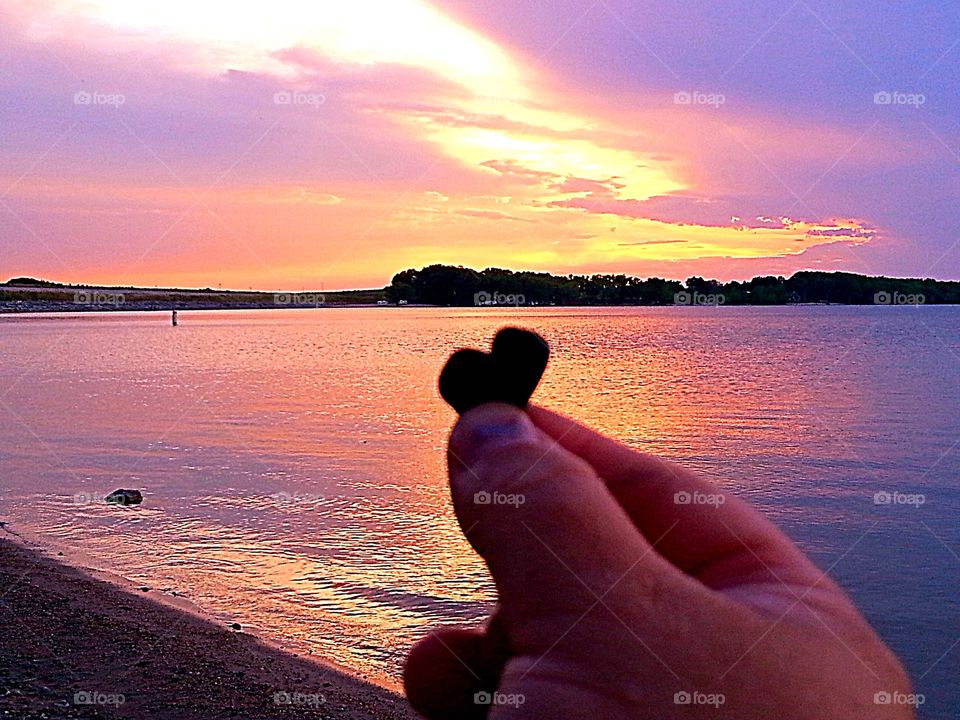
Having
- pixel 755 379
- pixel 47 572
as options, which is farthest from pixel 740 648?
pixel 755 379

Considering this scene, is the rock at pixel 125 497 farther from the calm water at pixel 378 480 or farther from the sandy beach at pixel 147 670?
the sandy beach at pixel 147 670

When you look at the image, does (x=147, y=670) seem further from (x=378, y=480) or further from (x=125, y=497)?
(x=378, y=480)

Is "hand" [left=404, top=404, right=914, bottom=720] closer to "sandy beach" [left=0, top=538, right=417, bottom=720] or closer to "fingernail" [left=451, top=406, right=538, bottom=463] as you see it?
"fingernail" [left=451, top=406, right=538, bottom=463]

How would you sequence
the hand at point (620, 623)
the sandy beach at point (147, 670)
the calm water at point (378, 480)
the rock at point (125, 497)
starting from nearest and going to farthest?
1. the hand at point (620, 623)
2. the sandy beach at point (147, 670)
3. the calm water at point (378, 480)
4. the rock at point (125, 497)

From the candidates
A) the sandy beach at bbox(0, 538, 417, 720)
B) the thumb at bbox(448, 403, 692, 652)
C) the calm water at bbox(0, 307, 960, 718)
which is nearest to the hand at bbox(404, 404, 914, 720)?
the thumb at bbox(448, 403, 692, 652)

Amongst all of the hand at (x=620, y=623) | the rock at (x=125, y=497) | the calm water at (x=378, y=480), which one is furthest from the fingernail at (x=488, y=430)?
the rock at (x=125, y=497)

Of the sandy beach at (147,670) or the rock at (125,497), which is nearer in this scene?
the sandy beach at (147,670)

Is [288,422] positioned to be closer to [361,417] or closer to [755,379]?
[361,417]
